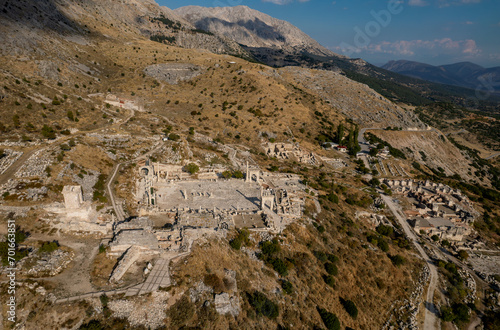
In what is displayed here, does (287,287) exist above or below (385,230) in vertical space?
above

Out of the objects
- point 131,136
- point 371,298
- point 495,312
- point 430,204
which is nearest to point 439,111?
point 430,204

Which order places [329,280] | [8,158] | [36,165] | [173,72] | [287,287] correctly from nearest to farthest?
1. [287,287]
2. [329,280]
3. [36,165]
4. [8,158]
5. [173,72]

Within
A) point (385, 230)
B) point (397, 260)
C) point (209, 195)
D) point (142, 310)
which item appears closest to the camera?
point (142, 310)

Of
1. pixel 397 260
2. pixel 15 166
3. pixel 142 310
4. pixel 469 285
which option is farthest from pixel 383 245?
pixel 15 166

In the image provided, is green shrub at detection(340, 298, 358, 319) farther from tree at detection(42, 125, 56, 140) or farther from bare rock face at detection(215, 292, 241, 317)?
tree at detection(42, 125, 56, 140)

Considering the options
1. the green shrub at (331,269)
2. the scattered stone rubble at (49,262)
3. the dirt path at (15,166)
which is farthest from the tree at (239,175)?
the dirt path at (15,166)

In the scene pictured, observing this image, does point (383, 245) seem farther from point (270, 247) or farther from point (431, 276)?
point (270, 247)

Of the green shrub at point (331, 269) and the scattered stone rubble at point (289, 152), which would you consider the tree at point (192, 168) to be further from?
the green shrub at point (331, 269)
